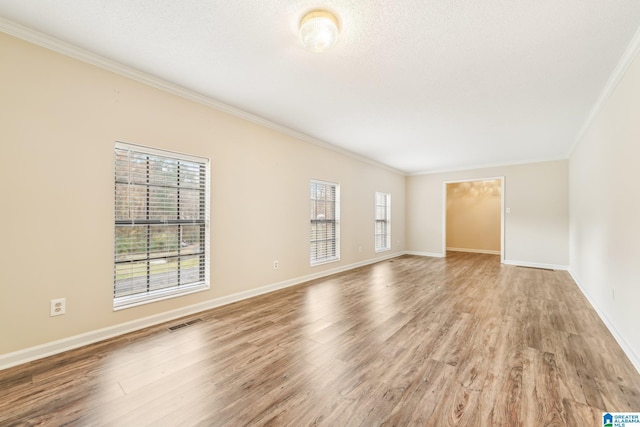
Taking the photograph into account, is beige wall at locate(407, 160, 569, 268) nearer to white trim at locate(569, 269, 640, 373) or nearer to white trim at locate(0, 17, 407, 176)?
white trim at locate(569, 269, 640, 373)

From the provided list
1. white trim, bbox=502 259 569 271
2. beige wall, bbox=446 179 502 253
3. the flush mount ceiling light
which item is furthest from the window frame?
the flush mount ceiling light

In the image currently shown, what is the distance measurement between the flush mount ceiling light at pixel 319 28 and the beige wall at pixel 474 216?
781 centimetres

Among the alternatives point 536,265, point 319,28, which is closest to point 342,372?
point 319,28

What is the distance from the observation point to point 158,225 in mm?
2859

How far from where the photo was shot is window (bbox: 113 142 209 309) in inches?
103

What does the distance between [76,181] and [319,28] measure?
241 cm

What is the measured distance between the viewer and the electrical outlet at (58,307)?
2.18 m

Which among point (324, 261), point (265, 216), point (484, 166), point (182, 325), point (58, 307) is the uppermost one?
point (484, 166)

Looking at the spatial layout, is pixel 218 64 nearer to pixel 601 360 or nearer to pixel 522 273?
pixel 601 360

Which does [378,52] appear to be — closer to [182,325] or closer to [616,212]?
[616,212]

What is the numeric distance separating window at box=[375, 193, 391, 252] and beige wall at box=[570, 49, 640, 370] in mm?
3906

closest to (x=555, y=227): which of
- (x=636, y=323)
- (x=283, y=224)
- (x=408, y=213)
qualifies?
(x=408, y=213)

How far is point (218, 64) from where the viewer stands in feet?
8.20

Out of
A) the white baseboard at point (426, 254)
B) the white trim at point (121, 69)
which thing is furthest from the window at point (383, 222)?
the white trim at point (121, 69)
